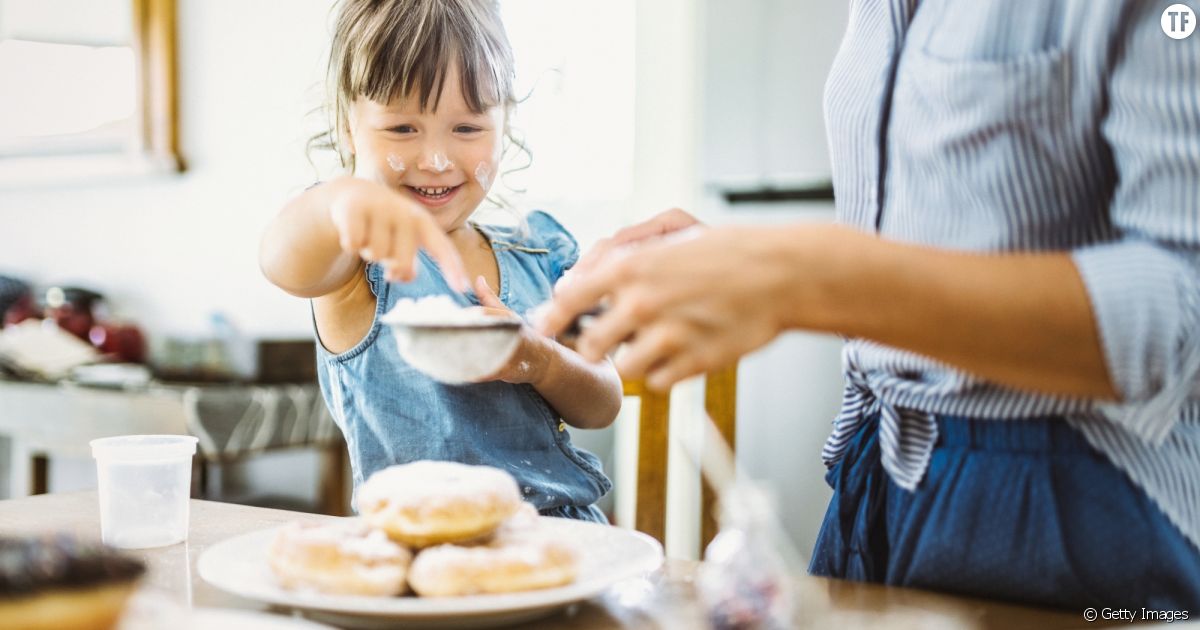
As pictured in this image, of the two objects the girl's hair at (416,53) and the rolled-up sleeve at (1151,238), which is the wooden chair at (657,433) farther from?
the rolled-up sleeve at (1151,238)

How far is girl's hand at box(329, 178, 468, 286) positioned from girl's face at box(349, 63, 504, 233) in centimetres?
42

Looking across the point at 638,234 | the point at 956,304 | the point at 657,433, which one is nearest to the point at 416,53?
the point at 638,234

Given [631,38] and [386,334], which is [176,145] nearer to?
[631,38]

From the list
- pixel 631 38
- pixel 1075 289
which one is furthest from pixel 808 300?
pixel 631 38

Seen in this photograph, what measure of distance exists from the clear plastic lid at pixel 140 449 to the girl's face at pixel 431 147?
438 mm

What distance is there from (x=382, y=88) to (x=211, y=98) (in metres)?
2.20

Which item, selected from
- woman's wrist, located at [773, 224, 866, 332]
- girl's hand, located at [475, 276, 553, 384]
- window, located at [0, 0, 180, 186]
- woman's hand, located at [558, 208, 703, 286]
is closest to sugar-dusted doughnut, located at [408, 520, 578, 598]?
woman's wrist, located at [773, 224, 866, 332]

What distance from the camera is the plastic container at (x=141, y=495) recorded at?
38.4 inches

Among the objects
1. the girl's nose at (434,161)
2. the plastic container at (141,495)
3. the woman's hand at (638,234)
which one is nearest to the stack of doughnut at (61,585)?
the plastic container at (141,495)

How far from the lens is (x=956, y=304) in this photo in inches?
26.2

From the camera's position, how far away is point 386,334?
52.4 inches

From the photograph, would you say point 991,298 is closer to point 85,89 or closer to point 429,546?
point 429,546

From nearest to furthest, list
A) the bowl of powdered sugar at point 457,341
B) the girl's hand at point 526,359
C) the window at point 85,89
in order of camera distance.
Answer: the bowl of powdered sugar at point 457,341 → the girl's hand at point 526,359 → the window at point 85,89

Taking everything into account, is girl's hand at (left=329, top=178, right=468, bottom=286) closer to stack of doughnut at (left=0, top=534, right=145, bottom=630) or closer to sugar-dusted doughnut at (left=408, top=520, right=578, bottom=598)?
sugar-dusted doughnut at (left=408, top=520, right=578, bottom=598)
